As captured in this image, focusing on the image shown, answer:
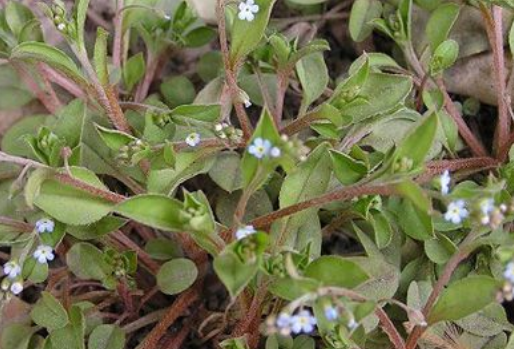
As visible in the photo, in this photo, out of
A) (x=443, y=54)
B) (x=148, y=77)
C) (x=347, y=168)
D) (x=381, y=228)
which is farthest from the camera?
(x=148, y=77)

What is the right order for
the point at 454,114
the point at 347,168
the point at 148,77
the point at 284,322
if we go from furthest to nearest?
the point at 148,77 → the point at 454,114 → the point at 347,168 → the point at 284,322

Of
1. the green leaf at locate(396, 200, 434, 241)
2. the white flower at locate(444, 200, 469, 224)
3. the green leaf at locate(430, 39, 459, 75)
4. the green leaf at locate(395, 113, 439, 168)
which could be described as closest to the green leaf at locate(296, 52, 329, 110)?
the green leaf at locate(430, 39, 459, 75)

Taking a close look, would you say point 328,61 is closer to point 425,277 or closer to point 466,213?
point 425,277

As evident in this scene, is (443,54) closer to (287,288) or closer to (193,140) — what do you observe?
(193,140)

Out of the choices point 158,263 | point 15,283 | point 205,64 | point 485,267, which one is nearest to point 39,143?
point 15,283

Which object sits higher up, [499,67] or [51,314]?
[499,67]

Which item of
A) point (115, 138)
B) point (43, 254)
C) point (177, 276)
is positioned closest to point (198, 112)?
point (115, 138)

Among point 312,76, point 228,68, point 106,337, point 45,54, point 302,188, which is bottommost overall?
point 106,337

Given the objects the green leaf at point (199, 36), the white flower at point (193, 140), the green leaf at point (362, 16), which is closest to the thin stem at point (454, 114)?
the green leaf at point (362, 16)
